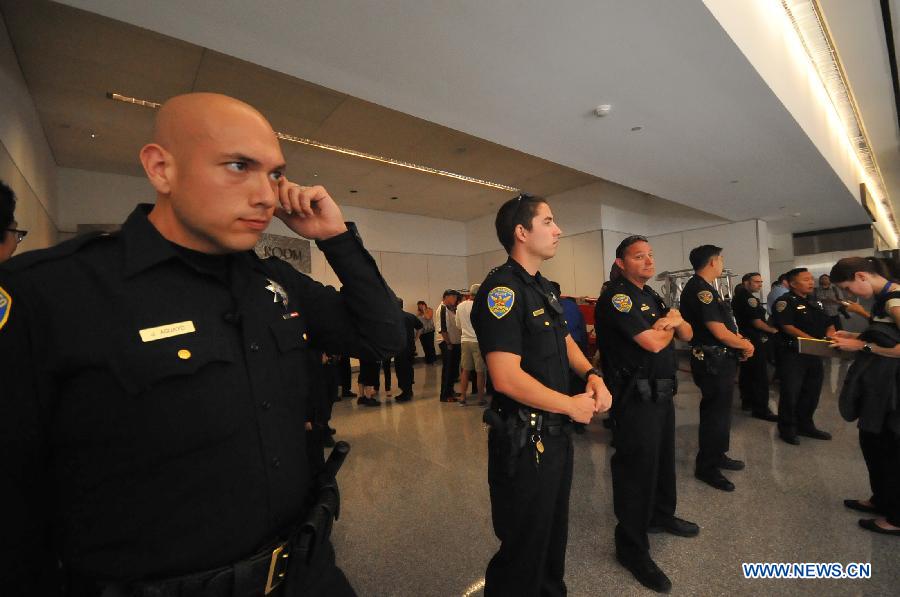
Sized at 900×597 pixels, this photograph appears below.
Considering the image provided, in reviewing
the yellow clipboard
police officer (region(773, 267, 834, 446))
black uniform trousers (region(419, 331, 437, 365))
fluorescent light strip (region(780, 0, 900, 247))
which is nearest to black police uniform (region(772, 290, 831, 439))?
police officer (region(773, 267, 834, 446))

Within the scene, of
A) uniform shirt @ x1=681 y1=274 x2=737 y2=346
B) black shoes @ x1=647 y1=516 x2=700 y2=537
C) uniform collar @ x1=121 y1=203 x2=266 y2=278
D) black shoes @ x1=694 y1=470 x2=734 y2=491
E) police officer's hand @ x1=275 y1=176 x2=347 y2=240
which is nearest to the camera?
uniform collar @ x1=121 y1=203 x2=266 y2=278

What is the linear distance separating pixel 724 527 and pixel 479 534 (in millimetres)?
1344

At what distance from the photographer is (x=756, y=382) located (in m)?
4.07

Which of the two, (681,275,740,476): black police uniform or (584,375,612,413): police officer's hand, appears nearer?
(584,375,612,413): police officer's hand

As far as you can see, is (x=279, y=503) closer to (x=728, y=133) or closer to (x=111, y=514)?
(x=111, y=514)

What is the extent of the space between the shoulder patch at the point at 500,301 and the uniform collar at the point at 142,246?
36.8 inches

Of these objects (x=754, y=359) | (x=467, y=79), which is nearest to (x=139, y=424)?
(x=467, y=79)

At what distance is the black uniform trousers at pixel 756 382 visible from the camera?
13.2 ft

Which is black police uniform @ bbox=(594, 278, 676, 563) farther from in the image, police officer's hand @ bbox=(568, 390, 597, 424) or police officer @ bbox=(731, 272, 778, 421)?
police officer @ bbox=(731, 272, 778, 421)

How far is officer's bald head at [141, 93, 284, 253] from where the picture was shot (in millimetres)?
677

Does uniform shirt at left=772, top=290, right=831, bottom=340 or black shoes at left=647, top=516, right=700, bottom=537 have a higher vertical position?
uniform shirt at left=772, top=290, right=831, bottom=340

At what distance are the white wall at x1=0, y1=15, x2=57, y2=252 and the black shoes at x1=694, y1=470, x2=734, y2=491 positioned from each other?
16.2 ft

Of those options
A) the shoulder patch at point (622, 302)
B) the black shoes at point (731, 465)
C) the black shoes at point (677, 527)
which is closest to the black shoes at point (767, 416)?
the black shoes at point (731, 465)

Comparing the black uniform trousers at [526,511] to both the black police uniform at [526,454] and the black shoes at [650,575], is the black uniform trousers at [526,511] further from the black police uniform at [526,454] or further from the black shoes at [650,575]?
the black shoes at [650,575]
